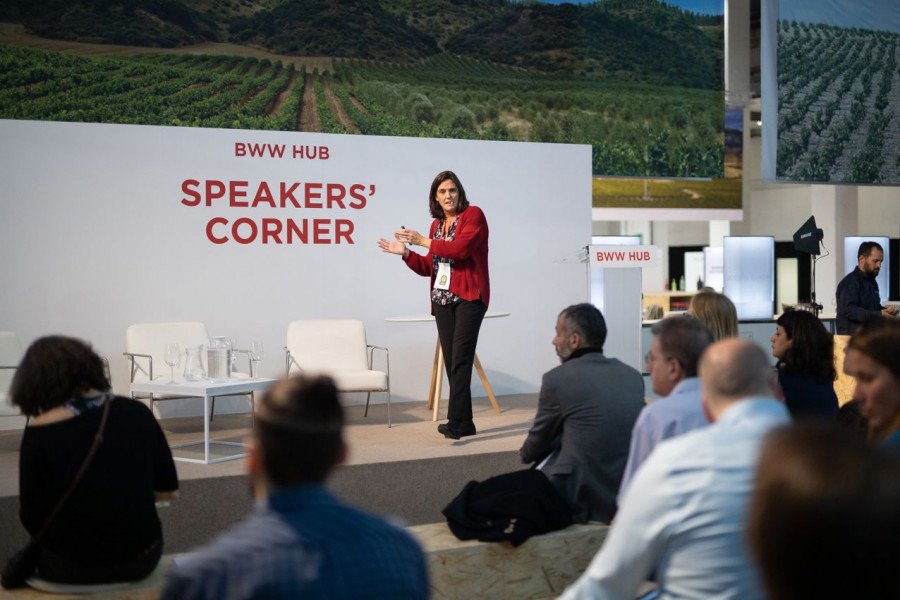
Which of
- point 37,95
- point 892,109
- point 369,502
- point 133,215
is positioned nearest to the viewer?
point 369,502

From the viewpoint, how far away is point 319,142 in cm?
770

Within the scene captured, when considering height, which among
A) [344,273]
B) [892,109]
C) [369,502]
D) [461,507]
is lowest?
[369,502]

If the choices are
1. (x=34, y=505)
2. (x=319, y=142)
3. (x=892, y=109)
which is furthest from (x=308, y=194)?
(x=892, y=109)

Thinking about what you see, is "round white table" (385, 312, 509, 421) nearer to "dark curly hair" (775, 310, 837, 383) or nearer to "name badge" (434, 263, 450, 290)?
"name badge" (434, 263, 450, 290)

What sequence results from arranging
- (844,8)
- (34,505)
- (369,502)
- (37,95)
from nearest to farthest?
1. (34,505)
2. (369,502)
3. (844,8)
4. (37,95)

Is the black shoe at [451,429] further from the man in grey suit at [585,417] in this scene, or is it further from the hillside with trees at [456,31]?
the hillside with trees at [456,31]

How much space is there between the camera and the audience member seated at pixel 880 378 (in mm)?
2279

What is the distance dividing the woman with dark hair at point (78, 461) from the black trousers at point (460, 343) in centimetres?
296

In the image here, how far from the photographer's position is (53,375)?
289 centimetres

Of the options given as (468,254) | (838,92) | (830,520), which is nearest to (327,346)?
(468,254)

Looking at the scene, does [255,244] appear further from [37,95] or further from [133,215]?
[37,95]

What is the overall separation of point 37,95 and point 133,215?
34.9 feet

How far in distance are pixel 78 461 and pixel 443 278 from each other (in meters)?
3.25

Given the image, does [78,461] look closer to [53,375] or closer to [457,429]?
[53,375]
